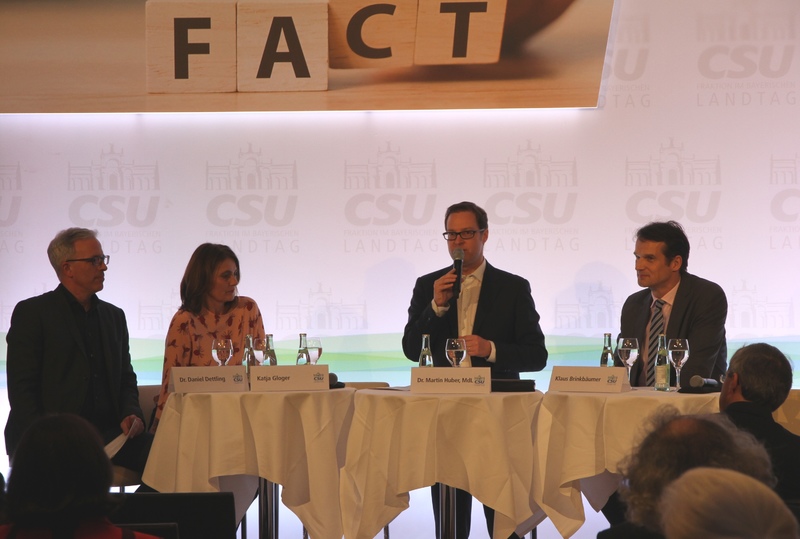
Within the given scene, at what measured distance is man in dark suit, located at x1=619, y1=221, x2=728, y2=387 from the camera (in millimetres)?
3975

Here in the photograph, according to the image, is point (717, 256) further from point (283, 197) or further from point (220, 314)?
point (220, 314)

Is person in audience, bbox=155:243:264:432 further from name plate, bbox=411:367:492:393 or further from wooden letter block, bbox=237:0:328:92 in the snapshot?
wooden letter block, bbox=237:0:328:92

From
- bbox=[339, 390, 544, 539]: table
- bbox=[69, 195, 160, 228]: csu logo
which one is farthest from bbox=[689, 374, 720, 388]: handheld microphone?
bbox=[69, 195, 160, 228]: csu logo

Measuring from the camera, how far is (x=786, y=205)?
5.87m

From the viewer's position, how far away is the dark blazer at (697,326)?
396cm

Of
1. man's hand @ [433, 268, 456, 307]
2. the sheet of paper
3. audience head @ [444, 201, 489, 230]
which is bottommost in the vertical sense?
the sheet of paper

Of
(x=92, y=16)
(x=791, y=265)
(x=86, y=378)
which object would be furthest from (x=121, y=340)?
(x=791, y=265)

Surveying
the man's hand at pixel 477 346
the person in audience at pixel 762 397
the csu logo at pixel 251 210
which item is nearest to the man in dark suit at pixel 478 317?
the man's hand at pixel 477 346

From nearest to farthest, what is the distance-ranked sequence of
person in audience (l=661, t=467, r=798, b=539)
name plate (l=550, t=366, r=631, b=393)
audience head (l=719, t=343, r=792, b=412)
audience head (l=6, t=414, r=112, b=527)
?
person in audience (l=661, t=467, r=798, b=539)
audience head (l=6, t=414, r=112, b=527)
audience head (l=719, t=343, r=792, b=412)
name plate (l=550, t=366, r=631, b=393)

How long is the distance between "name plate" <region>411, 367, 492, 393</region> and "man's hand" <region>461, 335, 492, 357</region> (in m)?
0.28

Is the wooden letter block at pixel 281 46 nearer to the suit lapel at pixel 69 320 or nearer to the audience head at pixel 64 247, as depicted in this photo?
the audience head at pixel 64 247

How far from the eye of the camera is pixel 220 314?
4.36m

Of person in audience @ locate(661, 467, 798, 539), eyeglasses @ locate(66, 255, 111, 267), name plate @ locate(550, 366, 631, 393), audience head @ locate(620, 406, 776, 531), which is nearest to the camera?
person in audience @ locate(661, 467, 798, 539)

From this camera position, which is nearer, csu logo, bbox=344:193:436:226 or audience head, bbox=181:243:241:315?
audience head, bbox=181:243:241:315
